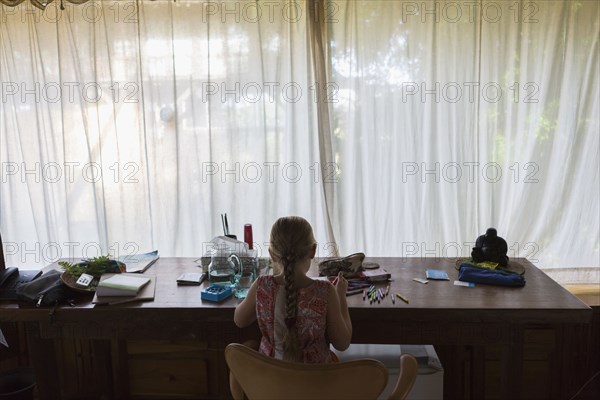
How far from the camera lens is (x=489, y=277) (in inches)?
71.0

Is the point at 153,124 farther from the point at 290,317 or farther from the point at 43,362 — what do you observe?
the point at 290,317

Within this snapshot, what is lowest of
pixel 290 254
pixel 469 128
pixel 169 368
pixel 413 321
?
pixel 169 368

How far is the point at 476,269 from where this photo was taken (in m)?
1.86

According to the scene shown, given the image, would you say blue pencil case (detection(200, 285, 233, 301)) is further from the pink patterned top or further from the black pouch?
the black pouch

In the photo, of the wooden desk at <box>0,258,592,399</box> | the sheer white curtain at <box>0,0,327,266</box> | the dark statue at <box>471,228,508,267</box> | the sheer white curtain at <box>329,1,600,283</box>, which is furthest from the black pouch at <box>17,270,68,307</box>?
the dark statue at <box>471,228,508,267</box>

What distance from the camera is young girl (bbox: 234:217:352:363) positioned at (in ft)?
4.55

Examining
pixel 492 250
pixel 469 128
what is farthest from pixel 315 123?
pixel 492 250

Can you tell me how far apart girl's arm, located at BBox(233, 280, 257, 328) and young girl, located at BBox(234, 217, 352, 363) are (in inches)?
1.2

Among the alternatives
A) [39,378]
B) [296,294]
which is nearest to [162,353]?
[39,378]

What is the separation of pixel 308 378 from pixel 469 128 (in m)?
1.56

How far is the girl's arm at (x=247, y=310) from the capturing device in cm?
148

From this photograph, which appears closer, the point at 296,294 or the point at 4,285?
the point at 296,294

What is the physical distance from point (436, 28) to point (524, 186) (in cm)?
84

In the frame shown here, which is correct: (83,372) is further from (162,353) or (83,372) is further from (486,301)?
(486,301)
